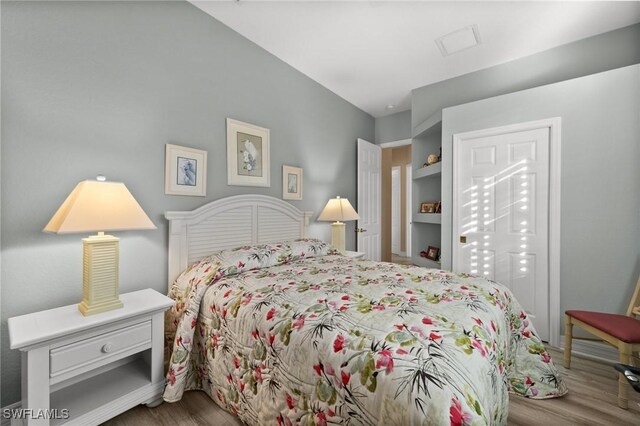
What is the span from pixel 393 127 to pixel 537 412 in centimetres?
399

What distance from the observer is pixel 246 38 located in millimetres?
2680

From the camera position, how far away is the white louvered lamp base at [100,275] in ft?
4.70

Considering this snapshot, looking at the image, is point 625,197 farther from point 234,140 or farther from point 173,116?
point 173,116

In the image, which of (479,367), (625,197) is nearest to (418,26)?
(625,197)

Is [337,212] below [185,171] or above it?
below

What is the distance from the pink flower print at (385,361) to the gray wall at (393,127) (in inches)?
159

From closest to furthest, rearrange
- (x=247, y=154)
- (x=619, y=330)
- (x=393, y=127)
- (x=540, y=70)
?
(x=619, y=330) → (x=247, y=154) → (x=540, y=70) → (x=393, y=127)

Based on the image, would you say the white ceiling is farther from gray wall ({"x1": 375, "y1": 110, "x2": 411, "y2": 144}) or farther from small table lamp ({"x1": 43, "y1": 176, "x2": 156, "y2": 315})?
small table lamp ({"x1": 43, "y1": 176, "x2": 156, "y2": 315})

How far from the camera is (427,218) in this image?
12.1 feet

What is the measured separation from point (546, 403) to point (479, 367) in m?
1.25

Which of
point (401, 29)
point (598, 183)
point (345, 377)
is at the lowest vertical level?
point (345, 377)

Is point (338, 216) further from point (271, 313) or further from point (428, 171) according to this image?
point (271, 313)

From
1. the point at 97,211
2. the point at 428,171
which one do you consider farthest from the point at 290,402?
the point at 428,171

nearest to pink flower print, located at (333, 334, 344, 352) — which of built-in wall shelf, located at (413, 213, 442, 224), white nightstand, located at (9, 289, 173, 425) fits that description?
white nightstand, located at (9, 289, 173, 425)
